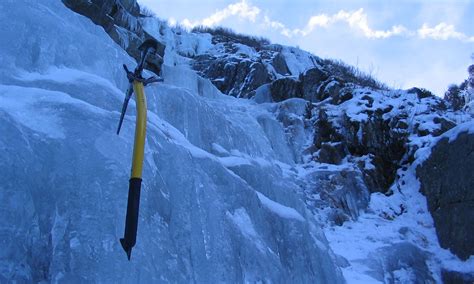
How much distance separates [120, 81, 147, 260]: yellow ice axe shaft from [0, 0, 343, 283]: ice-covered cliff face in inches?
43.8

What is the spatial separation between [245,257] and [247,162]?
2.31 m

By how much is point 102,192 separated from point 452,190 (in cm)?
833

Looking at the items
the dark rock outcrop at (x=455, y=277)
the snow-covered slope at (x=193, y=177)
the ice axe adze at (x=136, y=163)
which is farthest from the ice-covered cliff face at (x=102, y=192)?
the dark rock outcrop at (x=455, y=277)

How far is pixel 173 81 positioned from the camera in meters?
13.8

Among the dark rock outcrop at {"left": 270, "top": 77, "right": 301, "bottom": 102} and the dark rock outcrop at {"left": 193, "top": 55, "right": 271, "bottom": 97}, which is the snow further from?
the dark rock outcrop at {"left": 193, "top": 55, "right": 271, "bottom": 97}

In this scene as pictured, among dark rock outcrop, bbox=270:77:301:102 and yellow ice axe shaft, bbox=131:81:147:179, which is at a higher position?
dark rock outcrop, bbox=270:77:301:102

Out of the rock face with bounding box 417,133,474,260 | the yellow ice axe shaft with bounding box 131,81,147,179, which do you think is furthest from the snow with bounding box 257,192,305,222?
the rock face with bounding box 417,133,474,260

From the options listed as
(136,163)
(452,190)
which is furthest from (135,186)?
(452,190)

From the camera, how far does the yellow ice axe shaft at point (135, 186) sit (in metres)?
2.67

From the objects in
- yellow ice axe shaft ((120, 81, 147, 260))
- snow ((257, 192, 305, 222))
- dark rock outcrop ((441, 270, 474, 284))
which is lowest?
dark rock outcrop ((441, 270, 474, 284))

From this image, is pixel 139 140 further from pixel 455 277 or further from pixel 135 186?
pixel 455 277

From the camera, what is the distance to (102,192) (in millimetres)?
4141

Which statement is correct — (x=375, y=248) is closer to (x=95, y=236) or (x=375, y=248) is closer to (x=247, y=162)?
(x=247, y=162)

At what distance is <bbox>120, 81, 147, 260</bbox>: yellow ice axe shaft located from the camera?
267 cm
